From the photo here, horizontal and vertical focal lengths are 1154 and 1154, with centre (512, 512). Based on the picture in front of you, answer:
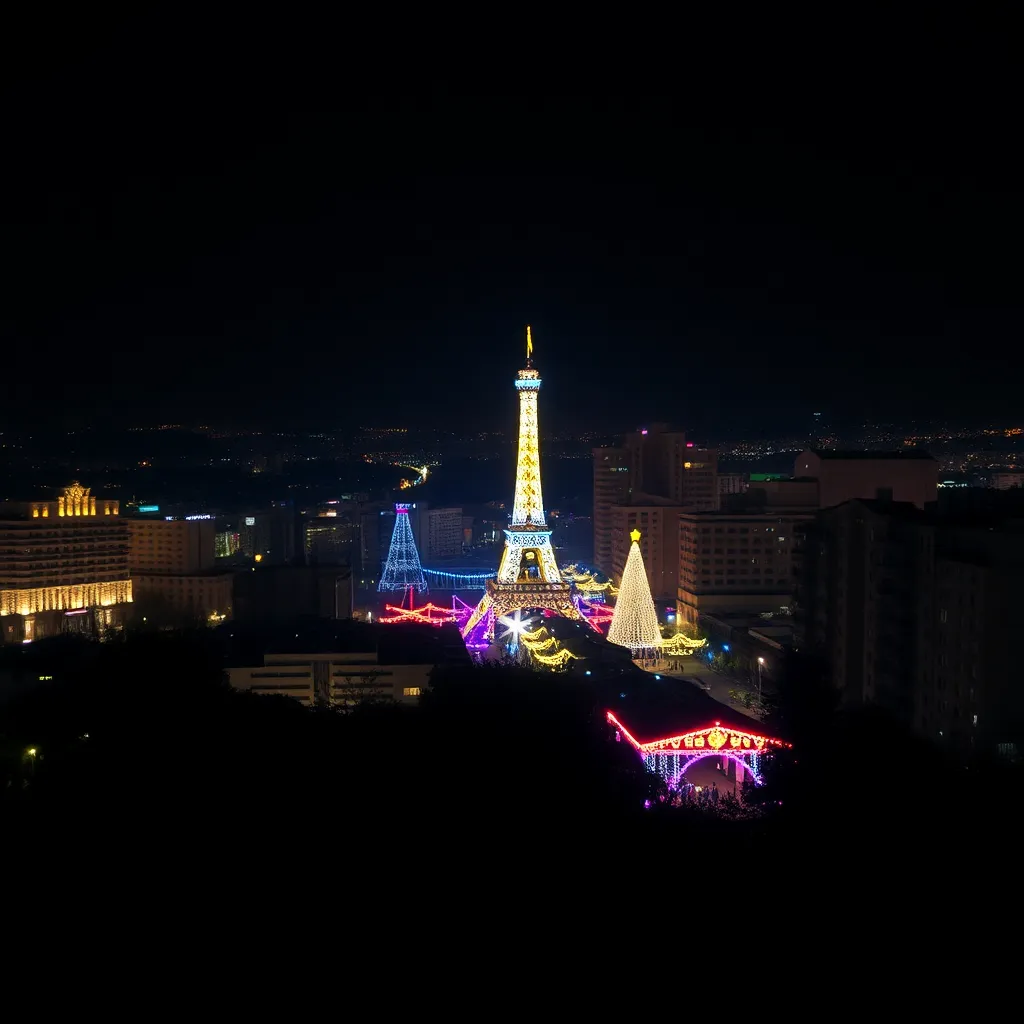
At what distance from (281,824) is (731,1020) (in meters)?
3.08

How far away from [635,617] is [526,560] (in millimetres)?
6557

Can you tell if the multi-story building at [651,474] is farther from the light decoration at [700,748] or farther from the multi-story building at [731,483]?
the light decoration at [700,748]

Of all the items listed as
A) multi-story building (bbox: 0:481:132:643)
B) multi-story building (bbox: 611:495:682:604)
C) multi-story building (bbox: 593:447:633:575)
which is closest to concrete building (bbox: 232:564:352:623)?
multi-story building (bbox: 0:481:132:643)

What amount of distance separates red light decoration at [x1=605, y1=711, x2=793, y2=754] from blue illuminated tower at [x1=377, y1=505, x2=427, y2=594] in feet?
79.3

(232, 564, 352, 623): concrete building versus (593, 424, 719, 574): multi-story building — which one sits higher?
(593, 424, 719, 574): multi-story building

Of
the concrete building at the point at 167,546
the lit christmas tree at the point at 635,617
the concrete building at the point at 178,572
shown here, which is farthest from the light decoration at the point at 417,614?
the lit christmas tree at the point at 635,617

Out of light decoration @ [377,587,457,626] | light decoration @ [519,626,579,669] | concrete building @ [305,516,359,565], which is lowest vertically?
light decoration @ [377,587,457,626]

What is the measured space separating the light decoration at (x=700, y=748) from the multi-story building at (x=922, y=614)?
153cm

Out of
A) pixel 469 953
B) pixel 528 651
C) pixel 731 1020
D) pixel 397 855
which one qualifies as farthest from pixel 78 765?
pixel 528 651

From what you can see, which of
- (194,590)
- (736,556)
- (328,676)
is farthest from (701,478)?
(328,676)

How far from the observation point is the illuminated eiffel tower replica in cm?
2598

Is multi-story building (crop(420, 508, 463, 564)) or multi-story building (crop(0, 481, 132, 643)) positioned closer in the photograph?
multi-story building (crop(0, 481, 132, 643))

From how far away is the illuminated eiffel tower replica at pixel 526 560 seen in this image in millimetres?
25984

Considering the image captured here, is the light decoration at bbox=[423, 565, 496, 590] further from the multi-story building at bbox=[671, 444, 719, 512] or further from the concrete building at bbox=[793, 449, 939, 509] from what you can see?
the concrete building at bbox=[793, 449, 939, 509]
